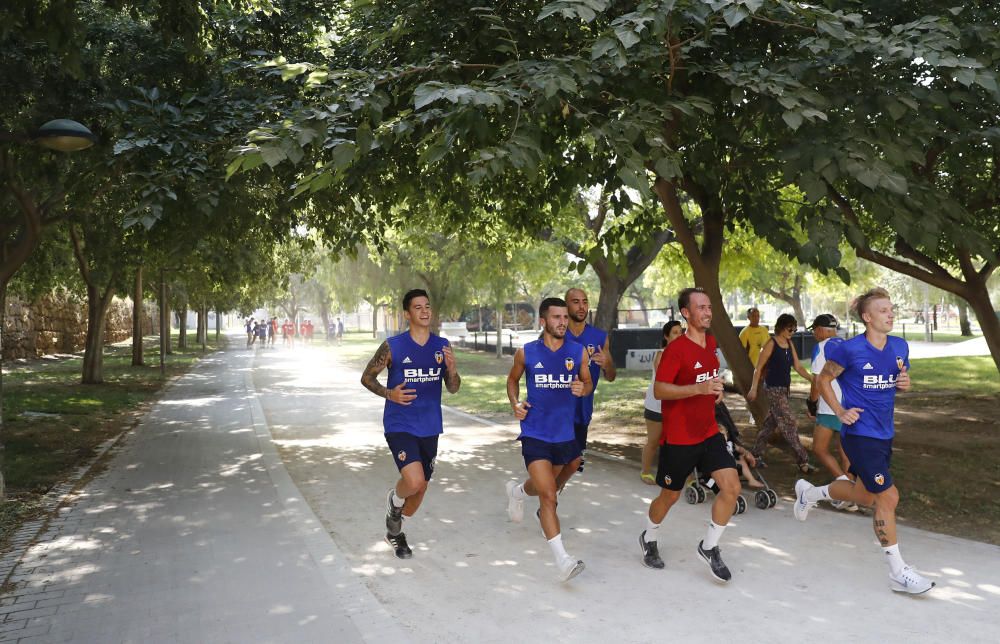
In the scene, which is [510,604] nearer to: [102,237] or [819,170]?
[819,170]

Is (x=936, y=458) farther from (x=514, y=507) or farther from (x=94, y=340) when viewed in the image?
(x=94, y=340)

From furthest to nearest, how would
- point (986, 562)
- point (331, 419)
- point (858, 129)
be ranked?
point (331, 419)
point (986, 562)
point (858, 129)

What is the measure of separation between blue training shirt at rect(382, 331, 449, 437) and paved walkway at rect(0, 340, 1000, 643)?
89 cm

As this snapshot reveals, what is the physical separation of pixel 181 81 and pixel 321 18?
6.32 ft

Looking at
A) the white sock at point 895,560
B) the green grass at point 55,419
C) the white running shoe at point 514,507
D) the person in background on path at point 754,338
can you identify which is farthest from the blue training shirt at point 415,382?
the person in background on path at point 754,338

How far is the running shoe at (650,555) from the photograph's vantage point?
511cm

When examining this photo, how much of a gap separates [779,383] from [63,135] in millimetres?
7145

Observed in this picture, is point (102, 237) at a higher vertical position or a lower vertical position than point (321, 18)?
lower

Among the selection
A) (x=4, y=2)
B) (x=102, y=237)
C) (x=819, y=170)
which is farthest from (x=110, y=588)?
(x=102, y=237)

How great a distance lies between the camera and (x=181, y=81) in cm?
928

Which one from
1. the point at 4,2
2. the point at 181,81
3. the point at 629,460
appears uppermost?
the point at 181,81

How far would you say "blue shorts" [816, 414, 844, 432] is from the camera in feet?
22.5

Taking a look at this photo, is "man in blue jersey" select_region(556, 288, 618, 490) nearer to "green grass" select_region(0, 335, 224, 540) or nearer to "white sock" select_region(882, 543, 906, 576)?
"white sock" select_region(882, 543, 906, 576)

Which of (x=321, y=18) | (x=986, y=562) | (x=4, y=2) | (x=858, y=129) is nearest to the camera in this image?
(x=858, y=129)
